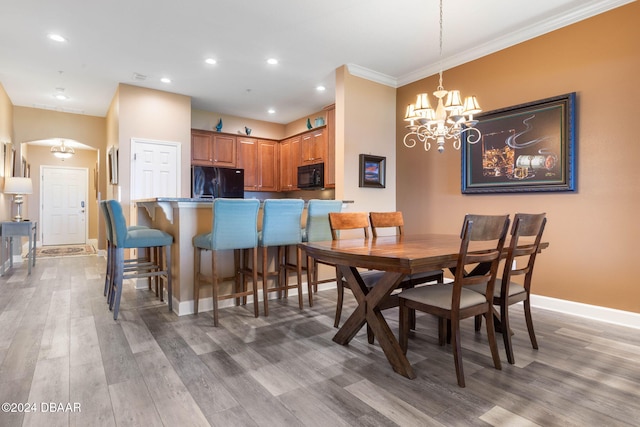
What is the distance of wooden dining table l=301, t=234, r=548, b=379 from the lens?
176 centimetres

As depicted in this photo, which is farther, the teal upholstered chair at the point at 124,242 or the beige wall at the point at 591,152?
the teal upholstered chair at the point at 124,242

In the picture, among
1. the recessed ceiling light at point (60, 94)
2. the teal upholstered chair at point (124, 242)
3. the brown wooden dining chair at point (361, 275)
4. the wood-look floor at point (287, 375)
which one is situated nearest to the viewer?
the wood-look floor at point (287, 375)

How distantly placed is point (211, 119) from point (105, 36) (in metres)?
2.86

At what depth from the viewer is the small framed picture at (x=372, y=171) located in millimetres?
4469

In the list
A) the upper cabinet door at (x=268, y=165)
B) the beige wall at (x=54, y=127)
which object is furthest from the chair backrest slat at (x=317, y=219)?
the beige wall at (x=54, y=127)

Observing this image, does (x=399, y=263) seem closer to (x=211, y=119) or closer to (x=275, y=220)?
(x=275, y=220)

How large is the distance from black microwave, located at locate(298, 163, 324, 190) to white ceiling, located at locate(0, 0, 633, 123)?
1.24m

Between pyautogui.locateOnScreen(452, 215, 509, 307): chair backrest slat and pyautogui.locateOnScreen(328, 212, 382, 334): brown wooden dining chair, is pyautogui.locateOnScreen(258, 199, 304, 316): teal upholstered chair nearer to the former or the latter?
pyautogui.locateOnScreen(328, 212, 382, 334): brown wooden dining chair

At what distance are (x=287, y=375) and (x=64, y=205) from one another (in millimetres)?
9140

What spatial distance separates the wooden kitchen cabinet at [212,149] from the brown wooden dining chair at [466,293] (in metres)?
4.91

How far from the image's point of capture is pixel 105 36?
360 centimetres

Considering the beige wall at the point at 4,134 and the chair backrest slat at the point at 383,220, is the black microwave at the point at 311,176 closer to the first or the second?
Answer: the chair backrest slat at the point at 383,220

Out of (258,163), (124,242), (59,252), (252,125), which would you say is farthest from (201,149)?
(59,252)

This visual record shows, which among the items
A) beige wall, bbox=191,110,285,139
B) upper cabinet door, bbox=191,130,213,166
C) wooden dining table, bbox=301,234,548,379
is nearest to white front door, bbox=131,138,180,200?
upper cabinet door, bbox=191,130,213,166
